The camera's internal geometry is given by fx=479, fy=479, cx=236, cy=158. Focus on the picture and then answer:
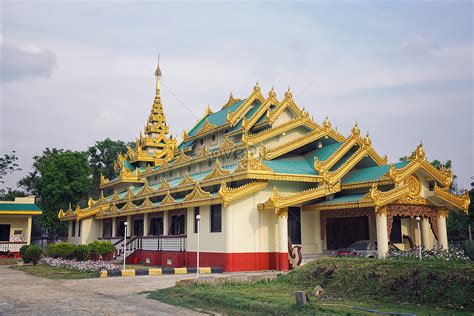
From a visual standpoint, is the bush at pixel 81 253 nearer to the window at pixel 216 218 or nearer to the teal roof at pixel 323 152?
the window at pixel 216 218

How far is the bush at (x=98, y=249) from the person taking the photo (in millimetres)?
27172

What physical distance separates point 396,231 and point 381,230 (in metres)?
4.56

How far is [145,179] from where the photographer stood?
128 ft

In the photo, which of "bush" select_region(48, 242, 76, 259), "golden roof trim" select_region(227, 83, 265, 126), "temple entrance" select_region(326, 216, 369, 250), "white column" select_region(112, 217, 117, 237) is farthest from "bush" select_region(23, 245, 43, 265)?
"temple entrance" select_region(326, 216, 369, 250)

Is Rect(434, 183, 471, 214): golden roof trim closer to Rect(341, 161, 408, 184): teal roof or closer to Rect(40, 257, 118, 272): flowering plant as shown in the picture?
Rect(341, 161, 408, 184): teal roof

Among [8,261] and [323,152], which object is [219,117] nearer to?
[323,152]

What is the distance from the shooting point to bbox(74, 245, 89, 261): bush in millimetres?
26969

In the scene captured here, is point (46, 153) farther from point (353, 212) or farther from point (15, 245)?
point (353, 212)

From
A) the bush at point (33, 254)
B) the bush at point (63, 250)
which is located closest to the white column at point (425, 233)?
the bush at point (63, 250)

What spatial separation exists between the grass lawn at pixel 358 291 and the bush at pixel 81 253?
1347 centimetres

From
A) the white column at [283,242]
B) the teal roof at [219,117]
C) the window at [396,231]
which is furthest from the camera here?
the teal roof at [219,117]

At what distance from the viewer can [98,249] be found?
89.6ft

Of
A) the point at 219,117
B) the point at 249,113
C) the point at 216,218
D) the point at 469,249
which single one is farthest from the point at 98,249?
the point at 469,249

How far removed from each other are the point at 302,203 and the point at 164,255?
27.8 ft
